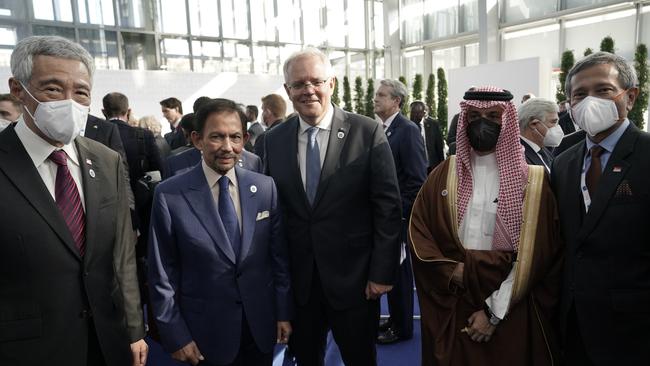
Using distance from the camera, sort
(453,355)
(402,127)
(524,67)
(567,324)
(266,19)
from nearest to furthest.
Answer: (567,324) < (453,355) < (402,127) < (524,67) < (266,19)

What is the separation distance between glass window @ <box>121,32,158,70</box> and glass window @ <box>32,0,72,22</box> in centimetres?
155

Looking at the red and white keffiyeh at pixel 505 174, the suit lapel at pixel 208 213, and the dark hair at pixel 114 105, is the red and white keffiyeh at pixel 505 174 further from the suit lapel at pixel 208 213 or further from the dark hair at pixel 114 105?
the dark hair at pixel 114 105

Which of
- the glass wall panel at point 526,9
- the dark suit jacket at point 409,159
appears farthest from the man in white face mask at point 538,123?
the glass wall panel at point 526,9

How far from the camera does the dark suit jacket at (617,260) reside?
1629mm

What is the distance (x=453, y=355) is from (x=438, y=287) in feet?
1.02

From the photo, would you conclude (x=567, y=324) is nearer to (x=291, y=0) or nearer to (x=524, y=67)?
(x=524, y=67)

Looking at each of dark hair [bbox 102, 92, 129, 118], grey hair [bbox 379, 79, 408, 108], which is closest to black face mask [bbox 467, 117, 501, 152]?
grey hair [bbox 379, 79, 408, 108]

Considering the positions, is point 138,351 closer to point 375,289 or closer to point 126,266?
point 126,266

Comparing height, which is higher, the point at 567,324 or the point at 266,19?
the point at 266,19

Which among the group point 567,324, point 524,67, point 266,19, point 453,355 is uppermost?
point 266,19

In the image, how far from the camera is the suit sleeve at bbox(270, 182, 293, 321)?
2.04 metres

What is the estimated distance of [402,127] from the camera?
3.37 meters

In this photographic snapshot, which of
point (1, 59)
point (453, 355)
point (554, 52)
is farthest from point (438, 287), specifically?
point (554, 52)

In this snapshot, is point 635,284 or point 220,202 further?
point 220,202
